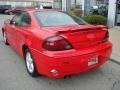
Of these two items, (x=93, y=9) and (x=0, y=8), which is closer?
(x=93, y=9)

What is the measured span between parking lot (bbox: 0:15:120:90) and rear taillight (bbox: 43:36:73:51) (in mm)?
824

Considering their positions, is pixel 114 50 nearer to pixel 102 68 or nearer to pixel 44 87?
pixel 102 68

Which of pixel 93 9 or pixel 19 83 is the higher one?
pixel 93 9

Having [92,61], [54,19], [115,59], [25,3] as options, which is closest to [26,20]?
[54,19]

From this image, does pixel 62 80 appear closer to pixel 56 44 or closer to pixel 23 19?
pixel 56 44

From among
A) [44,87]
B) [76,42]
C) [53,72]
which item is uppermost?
[76,42]

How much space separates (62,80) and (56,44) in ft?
3.24

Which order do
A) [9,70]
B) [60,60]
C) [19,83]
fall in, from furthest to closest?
[9,70] → [19,83] → [60,60]

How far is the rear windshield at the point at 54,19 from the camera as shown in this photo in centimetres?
498

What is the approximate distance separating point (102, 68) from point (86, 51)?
1373 millimetres

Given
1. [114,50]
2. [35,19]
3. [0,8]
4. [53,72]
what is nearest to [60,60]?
[53,72]

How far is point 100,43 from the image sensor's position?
15.1ft

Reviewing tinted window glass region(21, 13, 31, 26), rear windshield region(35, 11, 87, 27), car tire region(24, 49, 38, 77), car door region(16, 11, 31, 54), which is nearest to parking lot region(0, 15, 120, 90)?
car tire region(24, 49, 38, 77)

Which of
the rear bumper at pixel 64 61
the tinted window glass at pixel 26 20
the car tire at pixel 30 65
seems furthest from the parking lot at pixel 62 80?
the tinted window glass at pixel 26 20
